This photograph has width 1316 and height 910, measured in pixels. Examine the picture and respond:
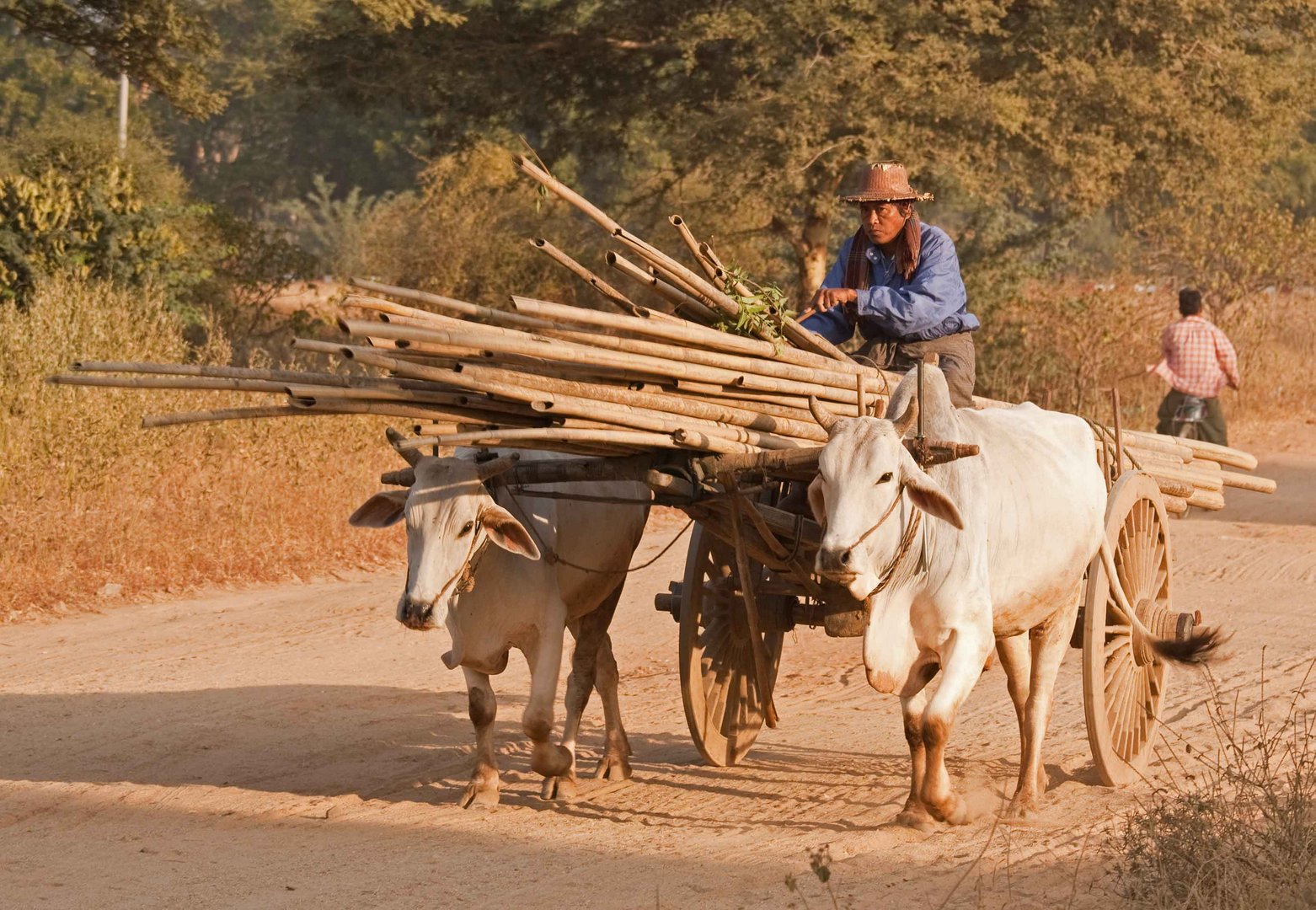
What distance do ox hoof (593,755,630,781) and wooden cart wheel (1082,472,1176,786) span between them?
5.65ft

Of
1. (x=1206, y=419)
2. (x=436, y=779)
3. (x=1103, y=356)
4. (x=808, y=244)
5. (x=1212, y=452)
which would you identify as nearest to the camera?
(x=436, y=779)

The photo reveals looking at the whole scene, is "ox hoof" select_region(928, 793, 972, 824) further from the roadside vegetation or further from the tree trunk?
the tree trunk

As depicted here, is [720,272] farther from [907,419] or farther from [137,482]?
[137,482]

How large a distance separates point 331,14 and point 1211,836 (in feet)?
46.2

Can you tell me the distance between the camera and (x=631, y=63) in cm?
1814

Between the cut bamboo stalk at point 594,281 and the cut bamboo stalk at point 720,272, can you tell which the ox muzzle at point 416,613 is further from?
the cut bamboo stalk at point 720,272

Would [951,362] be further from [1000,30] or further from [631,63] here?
[631,63]

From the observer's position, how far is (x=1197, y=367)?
13.0 metres

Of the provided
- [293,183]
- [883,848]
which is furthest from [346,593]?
[293,183]

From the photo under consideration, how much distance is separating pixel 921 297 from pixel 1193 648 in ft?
5.33

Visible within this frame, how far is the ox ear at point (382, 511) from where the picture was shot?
548 cm

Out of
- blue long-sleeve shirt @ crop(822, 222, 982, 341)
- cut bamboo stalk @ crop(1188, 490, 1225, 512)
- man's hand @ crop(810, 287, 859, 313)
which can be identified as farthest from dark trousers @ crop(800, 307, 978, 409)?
cut bamboo stalk @ crop(1188, 490, 1225, 512)

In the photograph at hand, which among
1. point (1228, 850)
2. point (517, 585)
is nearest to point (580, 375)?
point (517, 585)

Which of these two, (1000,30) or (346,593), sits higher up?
(1000,30)
